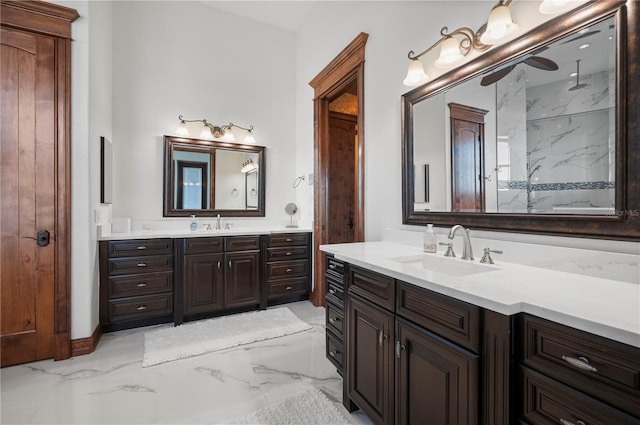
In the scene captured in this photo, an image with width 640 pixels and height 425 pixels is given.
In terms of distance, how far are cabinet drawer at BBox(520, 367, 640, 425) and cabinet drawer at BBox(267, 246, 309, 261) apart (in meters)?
2.75

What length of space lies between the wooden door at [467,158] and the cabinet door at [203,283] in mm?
2376

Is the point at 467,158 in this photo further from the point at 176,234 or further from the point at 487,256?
the point at 176,234

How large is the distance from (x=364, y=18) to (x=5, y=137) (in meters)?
2.98

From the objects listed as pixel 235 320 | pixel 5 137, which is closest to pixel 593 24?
pixel 235 320

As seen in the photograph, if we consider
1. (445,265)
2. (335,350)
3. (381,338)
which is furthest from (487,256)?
(335,350)

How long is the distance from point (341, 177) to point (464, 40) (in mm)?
2120

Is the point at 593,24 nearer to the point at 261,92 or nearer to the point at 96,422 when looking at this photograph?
the point at 96,422

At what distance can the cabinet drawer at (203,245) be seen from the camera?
9.57 ft

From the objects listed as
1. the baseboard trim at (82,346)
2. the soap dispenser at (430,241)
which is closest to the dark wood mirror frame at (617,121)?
the soap dispenser at (430,241)

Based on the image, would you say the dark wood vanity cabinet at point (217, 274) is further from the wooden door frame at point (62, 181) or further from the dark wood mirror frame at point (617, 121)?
the dark wood mirror frame at point (617, 121)

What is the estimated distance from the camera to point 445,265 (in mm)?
1512

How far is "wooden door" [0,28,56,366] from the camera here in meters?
2.14

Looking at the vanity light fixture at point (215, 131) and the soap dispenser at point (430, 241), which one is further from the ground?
the vanity light fixture at point (215, 131)

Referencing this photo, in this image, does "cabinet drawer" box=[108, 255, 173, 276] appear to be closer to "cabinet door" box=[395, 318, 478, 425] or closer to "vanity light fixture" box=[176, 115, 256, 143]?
"vanity light fixture" box=[176, 115, 256, 143]
